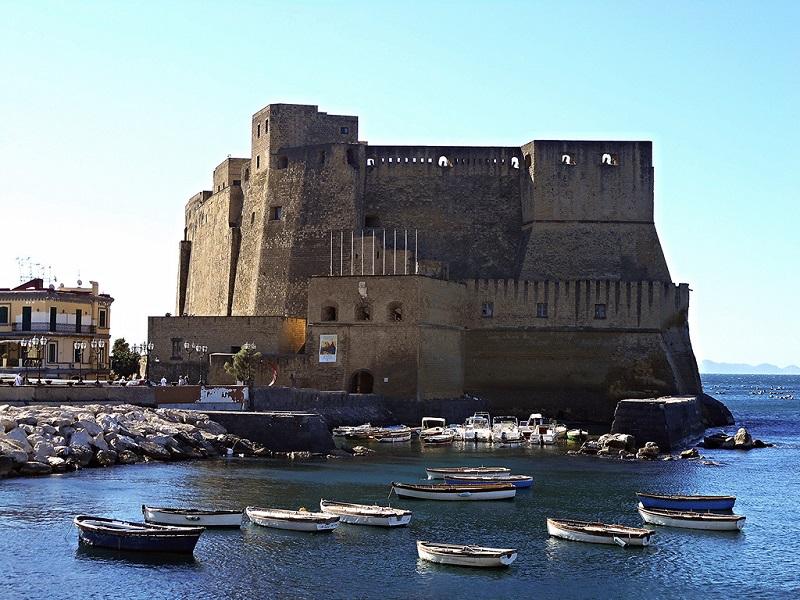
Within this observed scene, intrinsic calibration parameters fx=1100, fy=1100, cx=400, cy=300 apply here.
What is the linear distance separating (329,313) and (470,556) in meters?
22.7

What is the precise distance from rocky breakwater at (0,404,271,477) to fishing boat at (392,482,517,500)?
276 inches

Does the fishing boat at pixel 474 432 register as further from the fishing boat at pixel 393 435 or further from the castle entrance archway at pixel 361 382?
the castle entrance archway at pixel 361 382

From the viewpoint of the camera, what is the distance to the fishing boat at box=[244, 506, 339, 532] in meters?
18.6

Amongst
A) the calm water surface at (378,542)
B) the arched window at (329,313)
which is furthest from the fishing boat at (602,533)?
the arched window at (329,313)

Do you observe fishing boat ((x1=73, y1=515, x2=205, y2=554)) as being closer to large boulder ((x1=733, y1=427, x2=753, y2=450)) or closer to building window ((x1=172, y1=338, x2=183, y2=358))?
large boulder ((x1=733, y1=427, x2=753, y2=450))

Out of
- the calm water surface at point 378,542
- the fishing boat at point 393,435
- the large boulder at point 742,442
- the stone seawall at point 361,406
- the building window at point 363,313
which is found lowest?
the calm water surface at point 378,542

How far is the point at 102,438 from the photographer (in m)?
26.1

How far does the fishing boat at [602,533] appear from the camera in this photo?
18047 millimetres

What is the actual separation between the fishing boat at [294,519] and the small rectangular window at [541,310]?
22818mm

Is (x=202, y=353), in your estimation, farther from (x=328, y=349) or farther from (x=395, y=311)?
(x=395, y=311)

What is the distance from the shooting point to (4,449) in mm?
23641

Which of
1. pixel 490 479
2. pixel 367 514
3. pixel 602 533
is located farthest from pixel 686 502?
pixel 367 514

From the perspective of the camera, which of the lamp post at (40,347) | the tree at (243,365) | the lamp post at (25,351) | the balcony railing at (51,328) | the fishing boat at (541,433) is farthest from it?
the balcony railing at (51,328)

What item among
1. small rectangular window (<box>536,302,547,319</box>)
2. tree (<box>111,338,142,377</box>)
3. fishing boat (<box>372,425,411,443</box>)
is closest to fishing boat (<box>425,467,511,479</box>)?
fishing boat (<box>372,425,411,443</box>)
